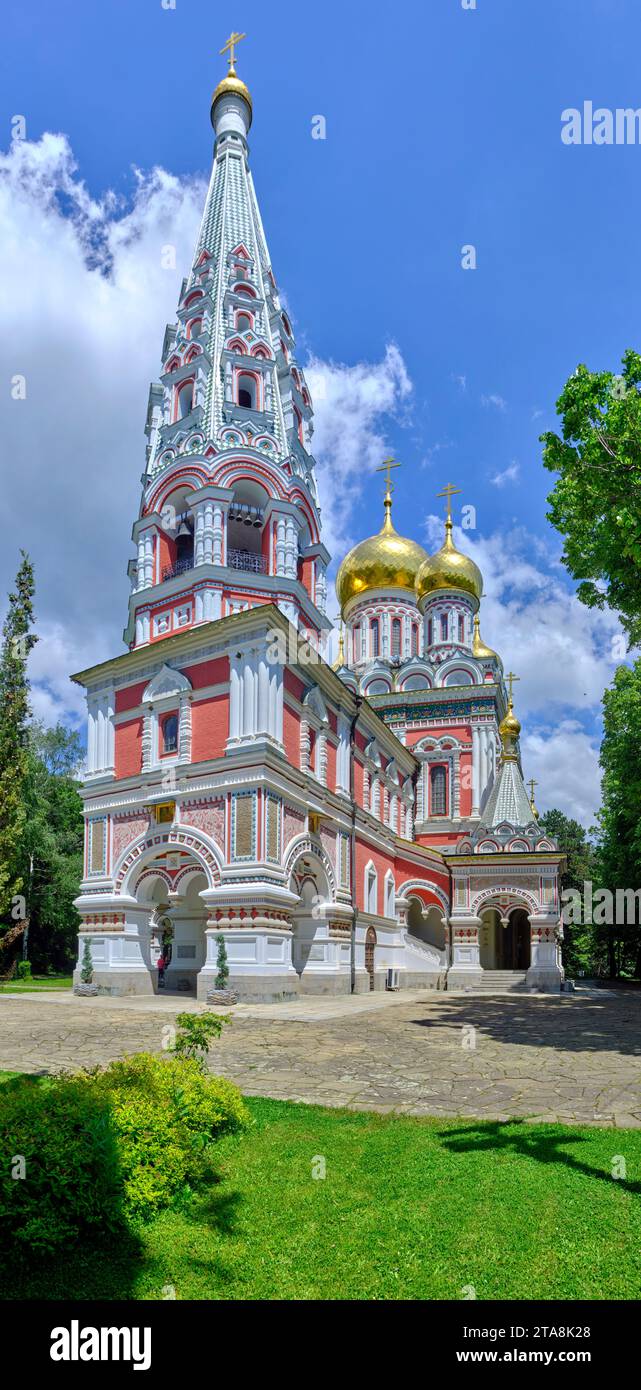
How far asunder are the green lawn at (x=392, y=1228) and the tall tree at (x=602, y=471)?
8.28m

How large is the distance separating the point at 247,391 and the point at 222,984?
1707cm

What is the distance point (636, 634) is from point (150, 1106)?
13.1 metres

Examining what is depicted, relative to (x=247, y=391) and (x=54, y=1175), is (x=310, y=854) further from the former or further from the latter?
(x=54, y=1175)

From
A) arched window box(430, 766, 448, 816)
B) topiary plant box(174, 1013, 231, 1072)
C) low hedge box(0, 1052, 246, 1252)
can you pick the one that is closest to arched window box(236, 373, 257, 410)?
arched window box(430, 766, 448, 816)

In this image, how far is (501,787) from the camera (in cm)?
3103

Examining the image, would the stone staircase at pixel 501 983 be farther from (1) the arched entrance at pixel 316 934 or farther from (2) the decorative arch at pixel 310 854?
(2) the decorative arch at pixel 310 854

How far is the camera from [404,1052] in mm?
10266

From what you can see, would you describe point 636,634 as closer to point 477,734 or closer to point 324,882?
point 324,882

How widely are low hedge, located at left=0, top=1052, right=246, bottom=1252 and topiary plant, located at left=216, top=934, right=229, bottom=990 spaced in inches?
538

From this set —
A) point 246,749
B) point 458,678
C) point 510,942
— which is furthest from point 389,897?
point 246,749

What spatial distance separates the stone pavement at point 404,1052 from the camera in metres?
7.27

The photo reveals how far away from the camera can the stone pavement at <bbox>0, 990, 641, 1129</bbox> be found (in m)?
7.27

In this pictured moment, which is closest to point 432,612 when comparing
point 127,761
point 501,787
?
Answer: point 501,787

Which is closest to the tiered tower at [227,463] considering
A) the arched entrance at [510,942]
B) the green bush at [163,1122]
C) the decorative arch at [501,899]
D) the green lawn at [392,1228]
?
the decorative arch at [501,899]
